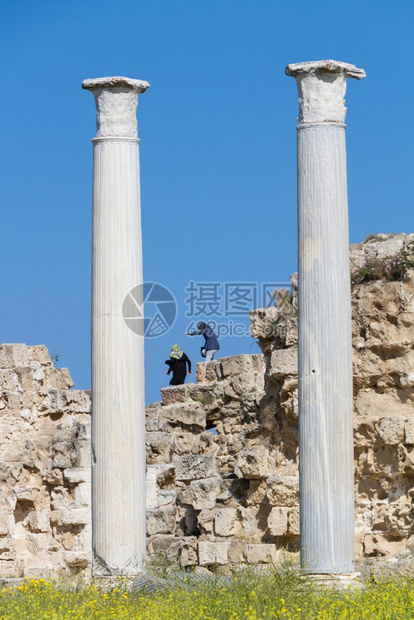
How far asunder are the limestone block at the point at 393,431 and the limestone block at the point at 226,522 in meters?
3.02

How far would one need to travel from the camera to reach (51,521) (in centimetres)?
2448

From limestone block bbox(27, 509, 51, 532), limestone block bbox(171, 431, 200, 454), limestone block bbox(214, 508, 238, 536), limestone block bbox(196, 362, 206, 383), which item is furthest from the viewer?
limestone block bbox(196, 362, 206, 383)

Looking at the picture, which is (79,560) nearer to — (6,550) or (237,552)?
(6,550)

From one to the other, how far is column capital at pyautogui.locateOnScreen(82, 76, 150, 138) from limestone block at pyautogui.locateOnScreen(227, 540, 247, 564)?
247 inches

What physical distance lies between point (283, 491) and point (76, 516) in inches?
157

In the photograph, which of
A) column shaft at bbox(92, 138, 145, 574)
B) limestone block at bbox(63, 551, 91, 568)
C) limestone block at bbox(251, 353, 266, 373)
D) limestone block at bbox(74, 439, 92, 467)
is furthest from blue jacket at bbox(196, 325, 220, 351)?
column shaft at bbox(92, 138, 145, 574)

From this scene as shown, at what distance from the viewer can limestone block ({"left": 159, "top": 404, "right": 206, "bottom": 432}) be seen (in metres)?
28.3

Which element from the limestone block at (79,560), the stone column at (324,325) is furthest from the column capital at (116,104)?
the limestone block at (79,560)

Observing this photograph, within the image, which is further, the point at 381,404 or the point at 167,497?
the point at 167,497

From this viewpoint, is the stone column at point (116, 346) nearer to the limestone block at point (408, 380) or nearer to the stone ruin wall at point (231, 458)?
the stone ruin wall at point (231, 458)

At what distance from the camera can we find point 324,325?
1886cm

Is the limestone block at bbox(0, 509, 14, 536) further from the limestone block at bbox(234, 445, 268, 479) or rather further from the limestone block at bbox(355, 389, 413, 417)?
the limestone block at bbox(355, 389, 413, 417)

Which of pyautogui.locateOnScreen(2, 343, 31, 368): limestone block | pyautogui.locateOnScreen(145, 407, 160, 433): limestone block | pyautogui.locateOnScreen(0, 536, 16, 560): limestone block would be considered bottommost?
pyautogui.locateOnScreen(0, 536, 16, 560): limestone block

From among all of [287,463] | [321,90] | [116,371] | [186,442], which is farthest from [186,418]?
[321,90]
